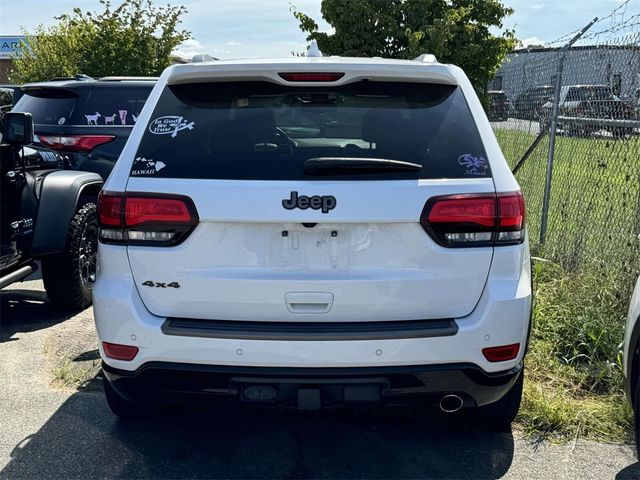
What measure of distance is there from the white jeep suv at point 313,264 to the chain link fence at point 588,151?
1.98m

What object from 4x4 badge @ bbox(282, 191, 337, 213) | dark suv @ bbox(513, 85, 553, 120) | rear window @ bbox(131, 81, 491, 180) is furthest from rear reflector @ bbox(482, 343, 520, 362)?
dark suv @ bbox(513, 85, 553, 120)

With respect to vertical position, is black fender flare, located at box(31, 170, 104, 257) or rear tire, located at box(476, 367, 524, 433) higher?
black fender flare, located at box(31, 170, 104, 257)

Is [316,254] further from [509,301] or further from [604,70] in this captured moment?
[604,70]

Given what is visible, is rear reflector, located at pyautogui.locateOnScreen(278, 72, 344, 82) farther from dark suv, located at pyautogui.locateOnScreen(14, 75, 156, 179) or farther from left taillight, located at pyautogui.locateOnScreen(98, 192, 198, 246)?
dark suv, located at pyautogui.locateOnScreen(14, 75, 156, 179)

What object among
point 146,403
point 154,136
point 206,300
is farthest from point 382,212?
point 146,403

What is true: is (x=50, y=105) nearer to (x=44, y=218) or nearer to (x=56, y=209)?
(x=56, y=209)

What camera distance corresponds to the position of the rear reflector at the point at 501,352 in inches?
117

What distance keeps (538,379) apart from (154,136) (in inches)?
110

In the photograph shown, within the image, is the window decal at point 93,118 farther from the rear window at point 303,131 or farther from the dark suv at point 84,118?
the rear window at point 303,131

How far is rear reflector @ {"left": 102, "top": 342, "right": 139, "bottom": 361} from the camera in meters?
2.99

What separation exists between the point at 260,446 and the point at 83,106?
17.3 feet

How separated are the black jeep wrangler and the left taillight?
233cm

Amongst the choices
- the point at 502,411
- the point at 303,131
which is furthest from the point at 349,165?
the point at 502,411

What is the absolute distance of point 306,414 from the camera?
3.98 metres
